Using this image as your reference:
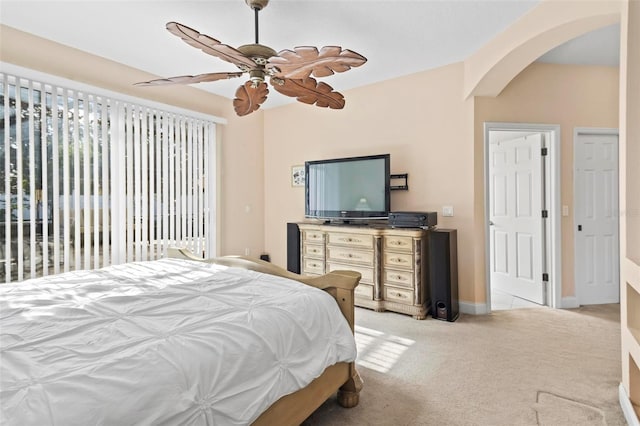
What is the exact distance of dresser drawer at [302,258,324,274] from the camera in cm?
405

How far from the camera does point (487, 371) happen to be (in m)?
2.29

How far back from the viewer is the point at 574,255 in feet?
12.1

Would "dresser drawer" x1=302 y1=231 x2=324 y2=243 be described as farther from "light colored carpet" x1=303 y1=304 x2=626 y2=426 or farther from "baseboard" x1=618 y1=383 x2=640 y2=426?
"baseboard" x1=618 y1=383 x2=640 y2=426

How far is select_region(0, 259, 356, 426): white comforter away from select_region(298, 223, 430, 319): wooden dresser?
1.77 meters

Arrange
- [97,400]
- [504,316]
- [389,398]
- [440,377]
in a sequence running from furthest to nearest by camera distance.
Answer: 1. [504,316]
2. [440,377]
3. [389,398]
4. [97,400]

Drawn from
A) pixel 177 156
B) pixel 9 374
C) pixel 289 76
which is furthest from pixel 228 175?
pixel 9 374

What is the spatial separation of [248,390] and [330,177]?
3.17 metres

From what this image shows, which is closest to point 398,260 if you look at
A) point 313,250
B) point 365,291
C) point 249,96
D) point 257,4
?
point 365,291

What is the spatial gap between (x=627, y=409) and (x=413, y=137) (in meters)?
2.90

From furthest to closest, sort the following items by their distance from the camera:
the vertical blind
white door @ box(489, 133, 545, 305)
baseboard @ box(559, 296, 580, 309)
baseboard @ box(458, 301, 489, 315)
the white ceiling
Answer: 1. white door @ box(489, 133, 545, 305)
2. baseboard @ box(559, 296, 580, 309)
3. baseboard @ box(458, 301, 489, 315)
4. the vertical blind
5. the white ceiling

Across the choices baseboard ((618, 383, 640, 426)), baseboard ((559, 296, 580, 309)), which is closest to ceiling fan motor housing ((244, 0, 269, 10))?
baseboard ((618, 383, 640, 426))

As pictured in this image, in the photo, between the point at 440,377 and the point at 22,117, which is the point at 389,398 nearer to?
the point at 440,377

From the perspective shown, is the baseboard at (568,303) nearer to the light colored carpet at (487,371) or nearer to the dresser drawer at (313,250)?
the light colored carpet at (487,371)

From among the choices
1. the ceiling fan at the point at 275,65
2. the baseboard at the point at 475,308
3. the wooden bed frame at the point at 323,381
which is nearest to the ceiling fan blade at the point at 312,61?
the ceiling fan at the point at 275,65
